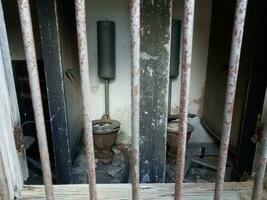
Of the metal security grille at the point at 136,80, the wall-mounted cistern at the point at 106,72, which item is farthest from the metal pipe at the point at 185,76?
the wall-mounted cistern at the point at 106,72

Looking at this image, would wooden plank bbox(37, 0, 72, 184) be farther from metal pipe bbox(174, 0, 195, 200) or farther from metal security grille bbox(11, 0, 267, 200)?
metal pipe bbox(174, 0, 195, 200)

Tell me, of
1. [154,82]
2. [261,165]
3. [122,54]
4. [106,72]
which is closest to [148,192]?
[261,165]

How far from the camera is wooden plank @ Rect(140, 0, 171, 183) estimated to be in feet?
3.11

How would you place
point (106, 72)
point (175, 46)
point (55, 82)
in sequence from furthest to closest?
point (106, 72) < point (175, 46) < point (55, 82)

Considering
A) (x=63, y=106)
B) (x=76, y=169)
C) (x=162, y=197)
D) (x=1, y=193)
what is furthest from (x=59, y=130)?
(x=162, y=197)

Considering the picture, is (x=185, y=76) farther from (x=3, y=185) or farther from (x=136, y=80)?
(x=3, y=185)

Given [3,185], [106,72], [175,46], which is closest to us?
[3,185]

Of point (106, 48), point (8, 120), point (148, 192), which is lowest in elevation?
point (148, 192)

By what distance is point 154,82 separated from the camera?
1026 mm

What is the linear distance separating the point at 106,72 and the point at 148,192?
1.51 meters

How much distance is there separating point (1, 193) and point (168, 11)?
2.74 feet

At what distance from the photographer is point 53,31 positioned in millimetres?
1327

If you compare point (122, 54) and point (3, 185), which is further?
point (122, 54)

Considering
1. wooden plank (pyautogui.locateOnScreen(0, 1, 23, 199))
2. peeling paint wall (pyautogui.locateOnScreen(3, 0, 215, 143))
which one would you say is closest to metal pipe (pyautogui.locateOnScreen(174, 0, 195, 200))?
wooden plank (pyautogui.locateOnScreen(0, 1, 23, 199))
